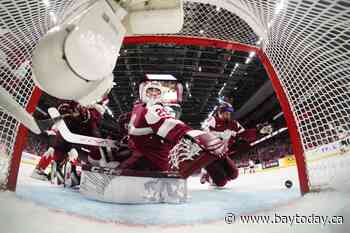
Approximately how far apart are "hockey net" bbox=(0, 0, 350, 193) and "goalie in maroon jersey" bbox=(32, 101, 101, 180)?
0.49 meters

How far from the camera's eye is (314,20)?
542 mm

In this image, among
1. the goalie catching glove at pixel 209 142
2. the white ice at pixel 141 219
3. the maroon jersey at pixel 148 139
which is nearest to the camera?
the white ice at pixel 141 219

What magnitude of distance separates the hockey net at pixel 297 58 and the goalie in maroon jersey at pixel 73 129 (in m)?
0.49

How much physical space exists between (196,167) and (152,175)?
65 cm

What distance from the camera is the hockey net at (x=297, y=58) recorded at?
555 mm

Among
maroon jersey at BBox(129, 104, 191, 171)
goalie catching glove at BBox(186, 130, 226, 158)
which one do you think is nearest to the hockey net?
goalie catching glove at BBox(186, 130, 226, 158)

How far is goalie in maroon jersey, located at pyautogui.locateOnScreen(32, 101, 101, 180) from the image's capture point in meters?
1.40

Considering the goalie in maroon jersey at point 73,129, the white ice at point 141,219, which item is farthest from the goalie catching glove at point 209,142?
the goalie in maroon jersey at point 73,129

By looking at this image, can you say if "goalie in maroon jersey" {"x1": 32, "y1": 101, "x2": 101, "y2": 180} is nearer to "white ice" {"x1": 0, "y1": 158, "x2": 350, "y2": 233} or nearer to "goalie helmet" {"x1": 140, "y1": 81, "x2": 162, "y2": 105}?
"goalie helmet" {"x1": 140, "y1": 81, "x2": 162, "y2": 105}

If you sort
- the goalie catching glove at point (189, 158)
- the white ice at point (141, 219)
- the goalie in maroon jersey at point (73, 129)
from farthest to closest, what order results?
1. the goalie catching glove at point (189, 158)
2. the goalie in maroon jersey at point (73, 129)
3. the white ice at point (141, 219)

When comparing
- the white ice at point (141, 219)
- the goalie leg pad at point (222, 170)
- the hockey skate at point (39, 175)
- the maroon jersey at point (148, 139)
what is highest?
the maroon jersey at point (148, 139)

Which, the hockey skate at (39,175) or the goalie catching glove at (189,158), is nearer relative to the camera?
the hockey skate at (39,175)

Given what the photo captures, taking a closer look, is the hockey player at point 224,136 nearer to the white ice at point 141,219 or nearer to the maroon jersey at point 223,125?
the maroon jersey at point 223,125

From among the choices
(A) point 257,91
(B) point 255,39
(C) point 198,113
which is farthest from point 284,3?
(A) point 257,91
